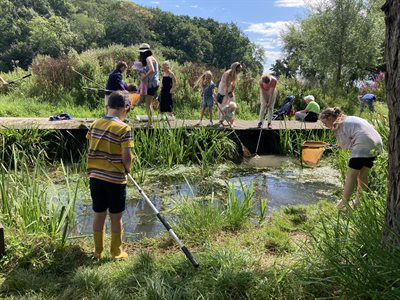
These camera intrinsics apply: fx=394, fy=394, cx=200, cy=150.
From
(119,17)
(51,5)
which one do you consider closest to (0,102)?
(119,17)

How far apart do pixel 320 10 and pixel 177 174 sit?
17884 mm

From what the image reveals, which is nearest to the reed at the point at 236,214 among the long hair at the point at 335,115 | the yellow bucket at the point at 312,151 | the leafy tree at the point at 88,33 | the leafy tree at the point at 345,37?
the long hair at the point at 335,115

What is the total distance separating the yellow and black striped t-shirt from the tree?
195cm

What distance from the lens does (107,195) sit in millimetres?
3357

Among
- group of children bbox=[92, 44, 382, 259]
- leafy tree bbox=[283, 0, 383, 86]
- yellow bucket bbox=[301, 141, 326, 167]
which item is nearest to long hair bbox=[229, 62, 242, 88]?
yellow bucket bbox=[301, 141, 326, 167]

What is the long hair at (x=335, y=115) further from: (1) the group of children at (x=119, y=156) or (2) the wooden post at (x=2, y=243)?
(2) the wooden post at (x=2, y=243)

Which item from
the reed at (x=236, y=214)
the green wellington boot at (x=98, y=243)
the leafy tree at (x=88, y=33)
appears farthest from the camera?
the leafy tree at (x=88, y=33)

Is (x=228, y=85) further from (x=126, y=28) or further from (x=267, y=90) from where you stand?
(x=126, y=28)

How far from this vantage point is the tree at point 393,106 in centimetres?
209

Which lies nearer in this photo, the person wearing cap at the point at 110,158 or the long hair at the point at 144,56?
the person wearing cap at the point at 110,158

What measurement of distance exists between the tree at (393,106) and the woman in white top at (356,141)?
194 cm

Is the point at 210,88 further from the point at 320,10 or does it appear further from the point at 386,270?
the point at 320,10

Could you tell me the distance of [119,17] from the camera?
77.8m

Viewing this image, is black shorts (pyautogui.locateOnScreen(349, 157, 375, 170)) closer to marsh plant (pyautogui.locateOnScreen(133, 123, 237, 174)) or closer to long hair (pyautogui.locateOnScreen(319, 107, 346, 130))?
long hair (pyautogui.locateOnScreen(319, 107, 346, 130))
